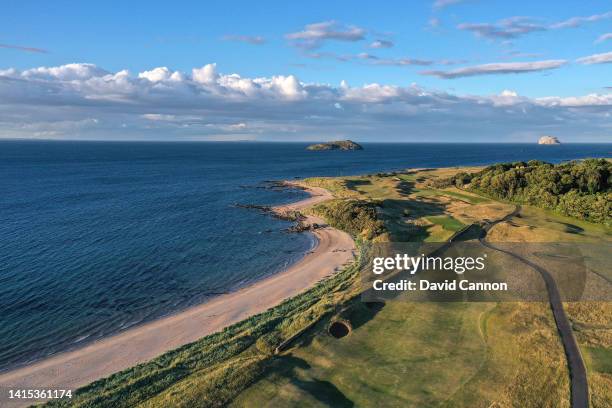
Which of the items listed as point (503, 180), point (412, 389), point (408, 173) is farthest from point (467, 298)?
point (408, 173)

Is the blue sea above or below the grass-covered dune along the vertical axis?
below

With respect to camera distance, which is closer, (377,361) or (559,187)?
(377,361)

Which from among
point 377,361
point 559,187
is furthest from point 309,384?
point 559,187

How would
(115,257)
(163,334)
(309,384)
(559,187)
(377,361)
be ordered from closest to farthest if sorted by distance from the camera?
(309,384) → (377,361) → (163,334) → (115,257) → (559,187)

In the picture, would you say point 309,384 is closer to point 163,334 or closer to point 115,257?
point 163,334

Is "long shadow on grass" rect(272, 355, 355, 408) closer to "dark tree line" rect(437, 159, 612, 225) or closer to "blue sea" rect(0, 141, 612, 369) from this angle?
"blue sea" rect(0, 141, 612, 369)

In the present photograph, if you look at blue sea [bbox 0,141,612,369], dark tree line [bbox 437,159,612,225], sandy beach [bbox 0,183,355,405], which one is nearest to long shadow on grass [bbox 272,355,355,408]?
sandy beach [bbox 0,183,355,405]
